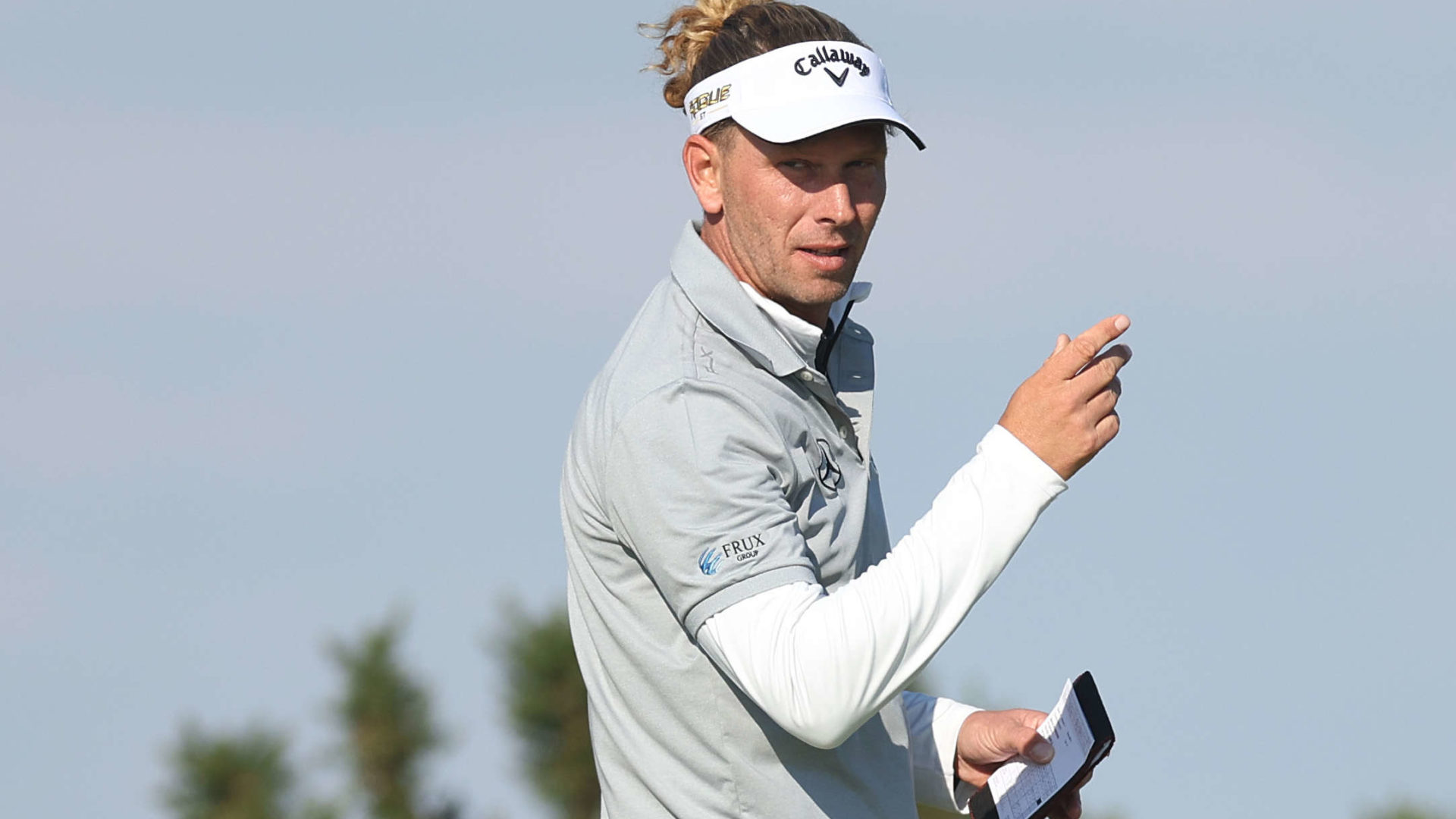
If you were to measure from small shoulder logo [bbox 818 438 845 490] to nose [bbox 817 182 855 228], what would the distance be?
44 cm

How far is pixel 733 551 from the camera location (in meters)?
3.50

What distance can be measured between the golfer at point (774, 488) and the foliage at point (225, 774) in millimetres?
18876

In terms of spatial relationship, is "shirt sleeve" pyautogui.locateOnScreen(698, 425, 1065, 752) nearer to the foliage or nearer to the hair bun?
the hair bun

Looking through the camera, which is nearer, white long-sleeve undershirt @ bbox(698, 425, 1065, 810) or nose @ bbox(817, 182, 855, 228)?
white long-sleeve undershirt @ bbox(698, 425, 1065, 810)

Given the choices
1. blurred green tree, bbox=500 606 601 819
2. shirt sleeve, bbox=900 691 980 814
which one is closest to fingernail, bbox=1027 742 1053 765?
shirt sleeve, bbox=900 691 980 814

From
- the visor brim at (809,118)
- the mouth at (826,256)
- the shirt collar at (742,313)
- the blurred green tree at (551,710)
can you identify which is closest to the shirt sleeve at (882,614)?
the shirt collar at (742,313)

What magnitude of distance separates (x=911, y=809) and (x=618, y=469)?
964 mm

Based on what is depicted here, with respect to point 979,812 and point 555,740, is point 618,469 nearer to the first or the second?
point 979,812

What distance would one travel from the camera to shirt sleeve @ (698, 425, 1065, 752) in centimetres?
338

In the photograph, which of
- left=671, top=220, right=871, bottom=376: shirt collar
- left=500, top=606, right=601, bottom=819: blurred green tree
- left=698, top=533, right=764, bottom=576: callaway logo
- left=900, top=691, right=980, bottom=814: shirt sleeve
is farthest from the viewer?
left=500, top=606, right=601, bottom=819: blurred green tree

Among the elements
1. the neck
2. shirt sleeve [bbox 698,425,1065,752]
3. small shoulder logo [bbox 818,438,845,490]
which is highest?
the neck

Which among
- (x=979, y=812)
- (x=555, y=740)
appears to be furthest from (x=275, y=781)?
(x=979, y=812)

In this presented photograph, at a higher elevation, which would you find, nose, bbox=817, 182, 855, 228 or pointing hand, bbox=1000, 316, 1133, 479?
nose, bbox=817, 182, 855, 228

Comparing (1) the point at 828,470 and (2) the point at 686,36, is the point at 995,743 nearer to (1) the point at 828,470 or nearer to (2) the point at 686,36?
(1) the point at 828,470
